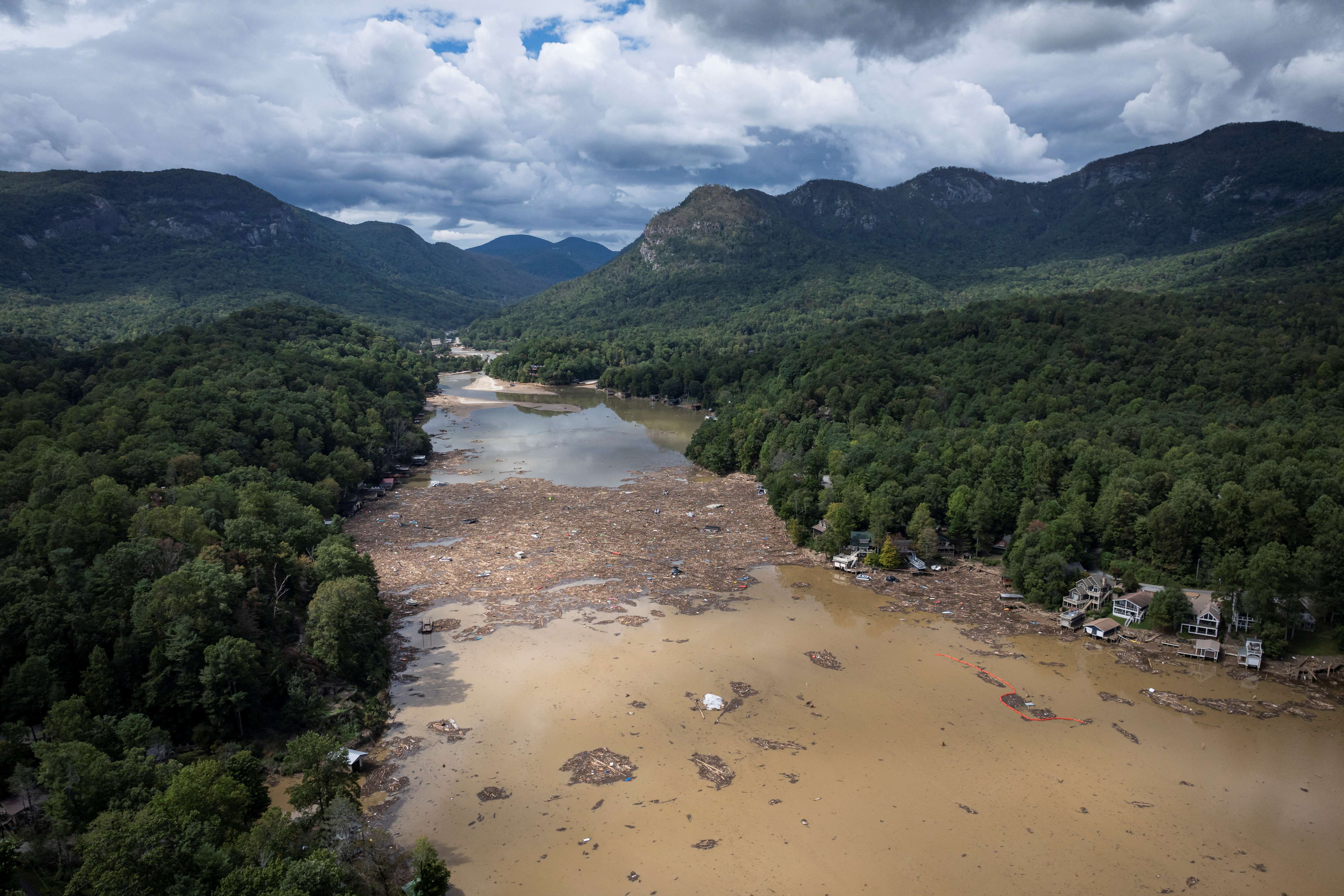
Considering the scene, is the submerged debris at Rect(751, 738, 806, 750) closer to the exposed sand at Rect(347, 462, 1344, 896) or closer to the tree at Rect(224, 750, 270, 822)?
the exposed sand at Rect(347, 462, 1344, 896)

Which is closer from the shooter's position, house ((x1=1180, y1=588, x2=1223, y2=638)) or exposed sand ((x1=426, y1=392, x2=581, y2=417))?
house ((x1=1180, y1=588, x2=1223, y2=638))

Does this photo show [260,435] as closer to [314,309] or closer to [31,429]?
[31,429]

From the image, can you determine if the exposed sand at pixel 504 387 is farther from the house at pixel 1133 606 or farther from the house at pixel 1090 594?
the house at pixel 1133 606

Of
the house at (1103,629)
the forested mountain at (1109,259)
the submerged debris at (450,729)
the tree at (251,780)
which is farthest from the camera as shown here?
the forested mountain at (1109,259)

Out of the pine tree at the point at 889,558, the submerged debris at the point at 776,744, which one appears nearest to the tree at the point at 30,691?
the submerged debris at the point at 776,744

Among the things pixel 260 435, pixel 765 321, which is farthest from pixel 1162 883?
pixel 765 321

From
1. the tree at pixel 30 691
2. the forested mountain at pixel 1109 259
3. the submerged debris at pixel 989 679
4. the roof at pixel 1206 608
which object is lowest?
the submerged debris at pixel 989 679

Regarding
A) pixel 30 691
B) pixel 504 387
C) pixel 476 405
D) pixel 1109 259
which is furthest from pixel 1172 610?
pixel 1109 259

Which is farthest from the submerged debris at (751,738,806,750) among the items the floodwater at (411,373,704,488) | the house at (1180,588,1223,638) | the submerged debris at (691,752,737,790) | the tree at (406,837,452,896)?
the floodwater at (411,373,704,488)
